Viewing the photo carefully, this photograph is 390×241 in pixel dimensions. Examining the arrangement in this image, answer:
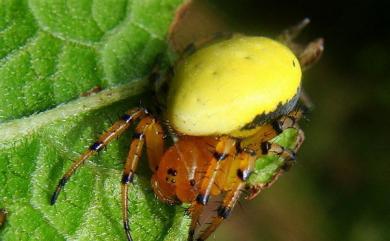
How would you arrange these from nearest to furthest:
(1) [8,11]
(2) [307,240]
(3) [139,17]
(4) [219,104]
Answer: (4) [219,104] → (1) [8,11] → (3) [139,17] → (2) [307,240]

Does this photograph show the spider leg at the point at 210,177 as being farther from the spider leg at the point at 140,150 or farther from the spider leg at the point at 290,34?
the spider leg at the point at 290,34

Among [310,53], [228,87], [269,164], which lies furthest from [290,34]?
[228,87]

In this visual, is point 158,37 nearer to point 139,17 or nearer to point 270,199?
point 139,17

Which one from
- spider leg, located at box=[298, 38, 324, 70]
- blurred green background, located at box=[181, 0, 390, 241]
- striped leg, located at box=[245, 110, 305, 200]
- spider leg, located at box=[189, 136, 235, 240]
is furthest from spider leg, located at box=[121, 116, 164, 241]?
blurred green background, located at box=[181, 0, 390, 241]

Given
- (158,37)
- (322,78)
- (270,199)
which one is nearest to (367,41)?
(322,78)

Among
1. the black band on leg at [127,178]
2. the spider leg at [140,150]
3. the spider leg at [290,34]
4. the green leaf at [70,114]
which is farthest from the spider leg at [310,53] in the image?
the black band on leg at [127,178]

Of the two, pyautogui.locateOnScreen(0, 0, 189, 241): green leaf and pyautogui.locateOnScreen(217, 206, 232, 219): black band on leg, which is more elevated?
pyautogui.locateOnScreen(0, 0, 189, 241): green leaf

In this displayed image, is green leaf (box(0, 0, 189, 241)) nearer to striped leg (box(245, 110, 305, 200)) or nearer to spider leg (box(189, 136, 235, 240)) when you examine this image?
spider leg (box(189, 136, 235, 240))
